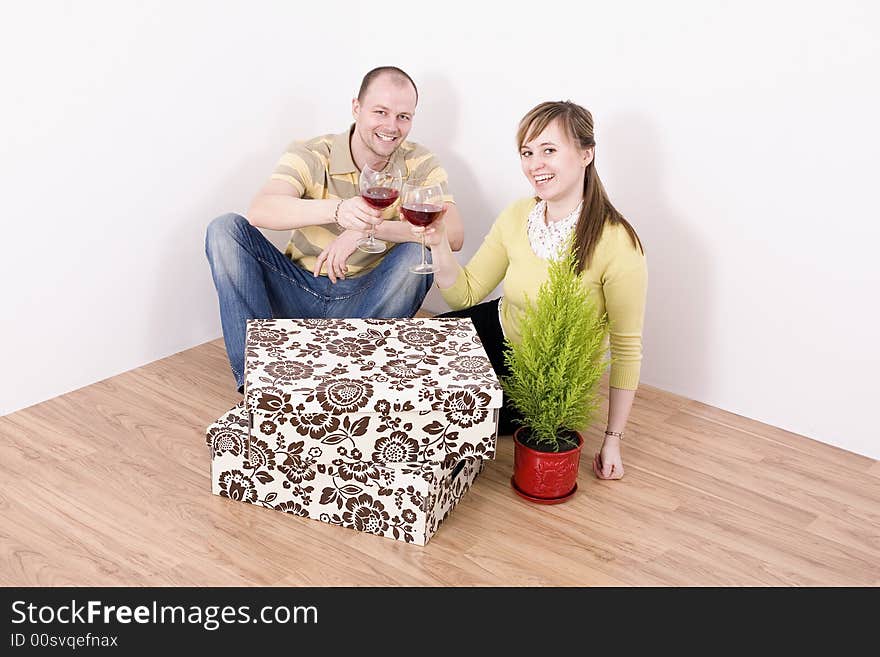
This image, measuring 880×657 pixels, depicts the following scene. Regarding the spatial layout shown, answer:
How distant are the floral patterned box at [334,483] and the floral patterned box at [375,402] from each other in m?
0.03

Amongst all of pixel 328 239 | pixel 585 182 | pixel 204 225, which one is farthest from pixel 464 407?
pixel 204 225

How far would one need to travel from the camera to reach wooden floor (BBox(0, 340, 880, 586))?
215 centimetres

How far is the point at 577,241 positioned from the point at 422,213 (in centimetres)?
39

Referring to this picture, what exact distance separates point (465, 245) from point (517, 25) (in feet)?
2.36

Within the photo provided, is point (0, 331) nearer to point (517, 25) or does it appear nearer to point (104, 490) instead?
point (104, 490)

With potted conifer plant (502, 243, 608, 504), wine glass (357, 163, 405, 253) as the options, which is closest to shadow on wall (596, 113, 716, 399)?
potted conifer plant (502, 243, 608, 504)

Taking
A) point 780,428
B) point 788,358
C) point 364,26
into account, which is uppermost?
point 364,26

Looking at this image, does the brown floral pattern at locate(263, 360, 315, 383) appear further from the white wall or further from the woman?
the white wall

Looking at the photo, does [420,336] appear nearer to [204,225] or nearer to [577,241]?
[577,241]

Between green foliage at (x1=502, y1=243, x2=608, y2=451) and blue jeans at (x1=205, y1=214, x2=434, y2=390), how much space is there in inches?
20.5

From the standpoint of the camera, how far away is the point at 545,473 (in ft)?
7.84

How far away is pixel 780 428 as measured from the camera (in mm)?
2873

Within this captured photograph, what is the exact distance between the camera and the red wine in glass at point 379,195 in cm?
237
